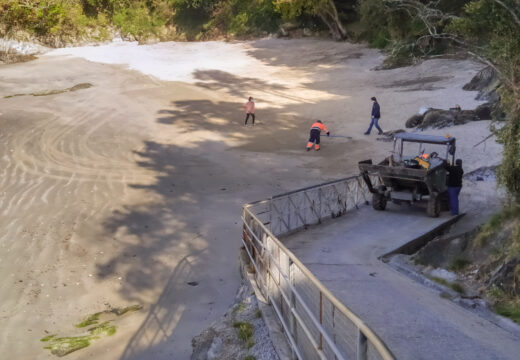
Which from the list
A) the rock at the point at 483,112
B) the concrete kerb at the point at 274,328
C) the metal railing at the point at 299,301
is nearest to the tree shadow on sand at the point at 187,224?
the metal railing at the point at 299,301

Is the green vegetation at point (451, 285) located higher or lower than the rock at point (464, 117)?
lower

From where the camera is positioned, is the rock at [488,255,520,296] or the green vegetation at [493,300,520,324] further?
the rock at [488,255,520,296]

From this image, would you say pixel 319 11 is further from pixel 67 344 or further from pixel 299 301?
pixel 299 301

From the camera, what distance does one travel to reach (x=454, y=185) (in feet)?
47.8

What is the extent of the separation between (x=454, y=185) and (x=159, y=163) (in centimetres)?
1130

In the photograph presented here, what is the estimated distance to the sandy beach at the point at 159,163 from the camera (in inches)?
456

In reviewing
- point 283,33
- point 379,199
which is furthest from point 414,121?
point 283,33

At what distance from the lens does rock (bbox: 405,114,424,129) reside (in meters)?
25.6

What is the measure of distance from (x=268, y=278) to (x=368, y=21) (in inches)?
1468

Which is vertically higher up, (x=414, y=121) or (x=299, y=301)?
(x=299, y=301)

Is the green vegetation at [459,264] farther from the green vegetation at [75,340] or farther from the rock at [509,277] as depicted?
the green vegetation at [75,340]

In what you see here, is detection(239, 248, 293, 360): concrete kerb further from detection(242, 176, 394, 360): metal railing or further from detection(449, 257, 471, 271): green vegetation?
detection(449, 257, 471, 271): green vegetation

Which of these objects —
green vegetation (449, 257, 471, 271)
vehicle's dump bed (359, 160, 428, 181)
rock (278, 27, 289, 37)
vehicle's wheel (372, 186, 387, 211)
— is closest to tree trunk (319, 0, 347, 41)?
rock (278, 27, 289, 37)

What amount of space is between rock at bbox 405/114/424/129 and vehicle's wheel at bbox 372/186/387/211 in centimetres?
1125
